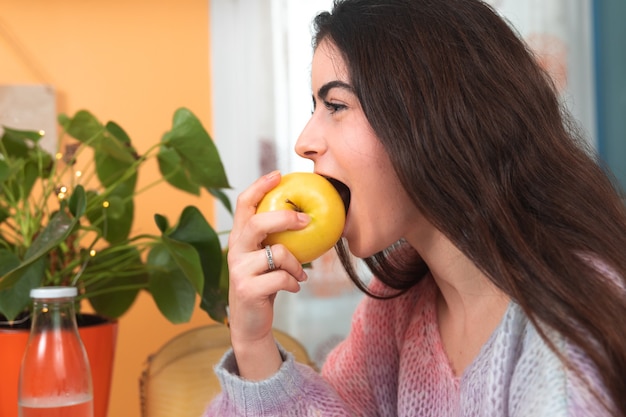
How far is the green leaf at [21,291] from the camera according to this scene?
109 cm

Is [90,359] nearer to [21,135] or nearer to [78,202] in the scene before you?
[78,202]

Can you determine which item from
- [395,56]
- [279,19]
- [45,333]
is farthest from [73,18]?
[395,56]

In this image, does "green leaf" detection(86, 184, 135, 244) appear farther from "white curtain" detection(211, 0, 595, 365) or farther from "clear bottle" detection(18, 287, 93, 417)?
"white curtain" detection(211, 0, 595, 365)

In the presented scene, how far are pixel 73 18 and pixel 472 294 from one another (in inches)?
53.9

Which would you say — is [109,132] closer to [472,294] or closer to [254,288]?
[254,288]

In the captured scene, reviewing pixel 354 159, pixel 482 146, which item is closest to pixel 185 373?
pixel 354 159

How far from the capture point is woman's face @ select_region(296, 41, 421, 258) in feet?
3.19

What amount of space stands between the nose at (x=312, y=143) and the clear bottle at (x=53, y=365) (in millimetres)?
373

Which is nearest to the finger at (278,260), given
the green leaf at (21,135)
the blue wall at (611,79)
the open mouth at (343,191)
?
the open mouth at (343,191)

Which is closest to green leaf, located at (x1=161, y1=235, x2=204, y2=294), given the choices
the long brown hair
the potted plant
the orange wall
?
A: the potted plant

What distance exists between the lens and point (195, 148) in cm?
127

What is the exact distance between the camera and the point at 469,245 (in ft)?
3.05

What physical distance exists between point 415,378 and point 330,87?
0.46m

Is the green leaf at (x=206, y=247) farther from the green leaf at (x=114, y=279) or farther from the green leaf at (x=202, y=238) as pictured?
the green leaf at (x=114, y=279)
